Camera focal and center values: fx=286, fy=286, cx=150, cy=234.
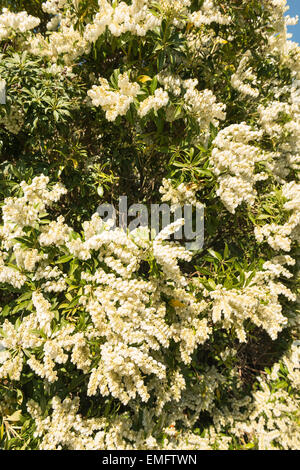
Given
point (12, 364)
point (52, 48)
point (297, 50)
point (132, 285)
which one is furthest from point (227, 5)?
point (12, 364)

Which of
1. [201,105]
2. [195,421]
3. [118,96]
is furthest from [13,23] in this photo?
[195,421]

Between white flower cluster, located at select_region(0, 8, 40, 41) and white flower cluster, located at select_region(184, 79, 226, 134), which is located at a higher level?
white flower cluster, located at select_region(0, 8, 40, 41)

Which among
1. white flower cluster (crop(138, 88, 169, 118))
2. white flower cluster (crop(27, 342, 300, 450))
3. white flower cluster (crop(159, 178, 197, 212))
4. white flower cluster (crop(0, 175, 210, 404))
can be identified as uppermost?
white flower cluster (crop(138, 88, 169, 118))

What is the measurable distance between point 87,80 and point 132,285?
83.6 inches

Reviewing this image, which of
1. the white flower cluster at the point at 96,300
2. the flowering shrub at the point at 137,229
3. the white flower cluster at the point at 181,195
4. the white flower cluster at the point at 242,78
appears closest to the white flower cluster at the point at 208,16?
the flowering shrub at the point at 137,229

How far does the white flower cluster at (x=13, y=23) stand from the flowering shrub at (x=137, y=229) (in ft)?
0.06

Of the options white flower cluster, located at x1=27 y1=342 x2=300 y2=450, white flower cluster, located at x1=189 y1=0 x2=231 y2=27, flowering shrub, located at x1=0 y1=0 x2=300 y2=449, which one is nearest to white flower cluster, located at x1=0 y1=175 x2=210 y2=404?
Answer: flowering shrub, located at x1=0 y1=0 x2=300 y2=449

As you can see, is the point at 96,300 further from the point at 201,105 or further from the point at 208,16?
the point at 208,16

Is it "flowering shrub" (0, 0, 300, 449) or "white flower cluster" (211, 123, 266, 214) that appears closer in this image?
"flowering shrub" (0, 0, 300, 449)

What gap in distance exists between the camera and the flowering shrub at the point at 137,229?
6.31 ft

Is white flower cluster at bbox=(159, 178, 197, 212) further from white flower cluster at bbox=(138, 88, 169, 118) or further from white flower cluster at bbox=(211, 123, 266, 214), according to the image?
white flower cluster at bbox=(138, 88, 169, 118)

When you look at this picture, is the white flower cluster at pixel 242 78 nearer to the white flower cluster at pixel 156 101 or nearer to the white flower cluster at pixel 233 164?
the white flower cluster at pixel 233 164

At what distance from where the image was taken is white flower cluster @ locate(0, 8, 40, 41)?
2.39 meters

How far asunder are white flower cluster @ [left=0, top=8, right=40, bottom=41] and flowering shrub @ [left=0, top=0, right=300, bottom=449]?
0.06 ft
